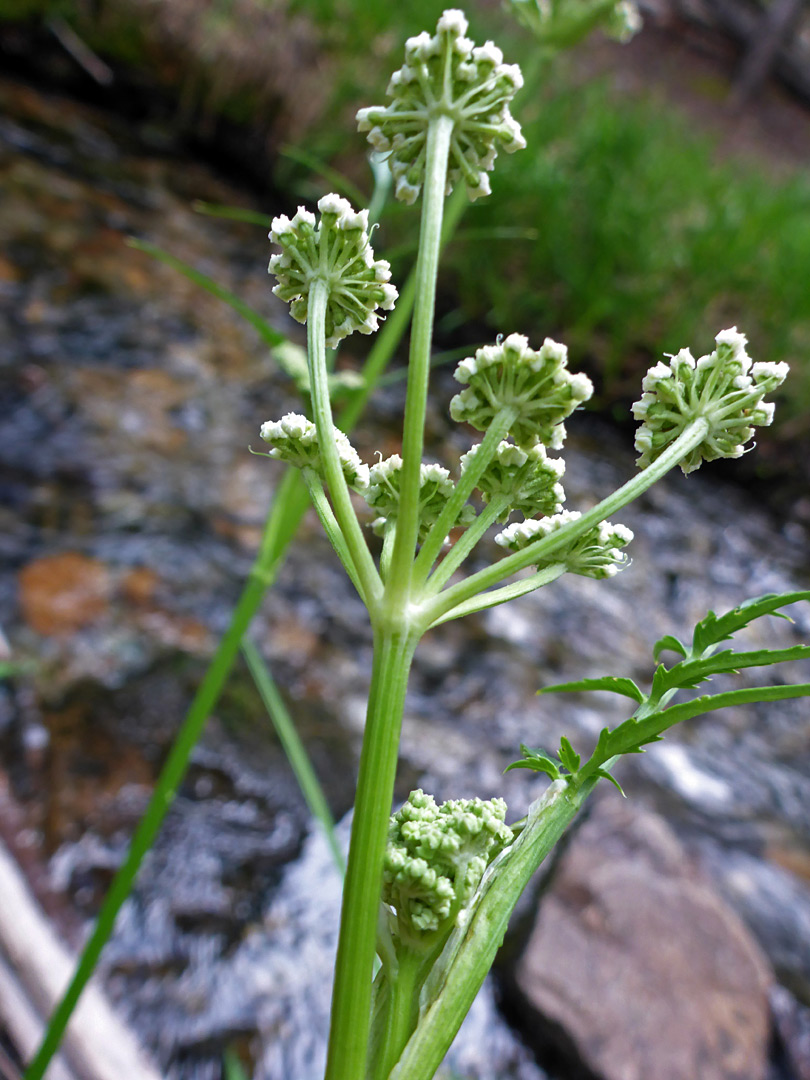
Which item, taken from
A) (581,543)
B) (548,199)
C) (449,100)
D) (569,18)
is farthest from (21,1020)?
(548,199)

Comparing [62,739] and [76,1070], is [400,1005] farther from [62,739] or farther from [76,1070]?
[62,739]

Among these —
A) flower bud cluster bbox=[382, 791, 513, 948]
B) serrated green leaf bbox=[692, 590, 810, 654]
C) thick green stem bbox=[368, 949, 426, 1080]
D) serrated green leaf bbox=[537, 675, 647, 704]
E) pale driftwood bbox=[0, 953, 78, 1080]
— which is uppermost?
serrated green leaf bbox=[692, 590, 810, 654]

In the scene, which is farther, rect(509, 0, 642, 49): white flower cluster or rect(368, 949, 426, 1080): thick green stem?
rect(509, 0, 642, 49): white flower cluster

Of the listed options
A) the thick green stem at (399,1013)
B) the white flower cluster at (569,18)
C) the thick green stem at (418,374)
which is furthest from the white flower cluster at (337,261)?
the white flower cluster at (569,18)

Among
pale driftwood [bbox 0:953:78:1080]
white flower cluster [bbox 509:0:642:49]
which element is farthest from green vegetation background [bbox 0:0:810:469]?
pale driftwood [bbox 0:953:78:1080]

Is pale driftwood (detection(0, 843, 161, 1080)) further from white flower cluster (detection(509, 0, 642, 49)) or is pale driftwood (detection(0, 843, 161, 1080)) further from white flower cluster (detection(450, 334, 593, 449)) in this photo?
white flower cluster (detection(509, 0, 642, 49))

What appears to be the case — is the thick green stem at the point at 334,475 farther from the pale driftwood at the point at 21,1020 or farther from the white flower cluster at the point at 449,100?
the pale driftwood at the point at 21,1020

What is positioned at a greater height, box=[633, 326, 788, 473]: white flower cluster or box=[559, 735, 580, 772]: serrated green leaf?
box=[633, 326, 788, 473]: white flower cluster
